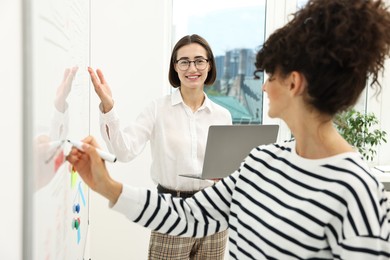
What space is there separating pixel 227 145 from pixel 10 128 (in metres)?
1.31

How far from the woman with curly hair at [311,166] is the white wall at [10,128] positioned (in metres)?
0.33

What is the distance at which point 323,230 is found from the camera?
2.89 feet

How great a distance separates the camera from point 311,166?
95 centimetres

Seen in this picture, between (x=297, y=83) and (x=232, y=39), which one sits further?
(x=232, y=39)

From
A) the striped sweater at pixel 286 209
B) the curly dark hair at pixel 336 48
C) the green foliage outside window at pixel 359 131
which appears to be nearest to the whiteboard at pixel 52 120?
the striped sweater at pixel 286 209

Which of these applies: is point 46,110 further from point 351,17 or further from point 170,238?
point 170,238

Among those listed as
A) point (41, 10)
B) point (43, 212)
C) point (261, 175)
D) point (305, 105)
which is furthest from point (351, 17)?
point (43, 212)

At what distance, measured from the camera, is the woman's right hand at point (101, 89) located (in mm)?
1533

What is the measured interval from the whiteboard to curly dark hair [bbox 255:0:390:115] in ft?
1.62

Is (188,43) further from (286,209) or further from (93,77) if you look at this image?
(286,209)

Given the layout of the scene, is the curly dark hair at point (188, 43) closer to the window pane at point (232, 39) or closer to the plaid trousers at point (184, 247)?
the plaid trousers at point (184, 247)

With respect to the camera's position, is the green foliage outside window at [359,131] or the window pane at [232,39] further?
the window pane at [232,39]

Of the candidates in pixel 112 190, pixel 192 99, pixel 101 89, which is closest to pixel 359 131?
pixel 192 99

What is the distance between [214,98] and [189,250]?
→ 1.77 metres
